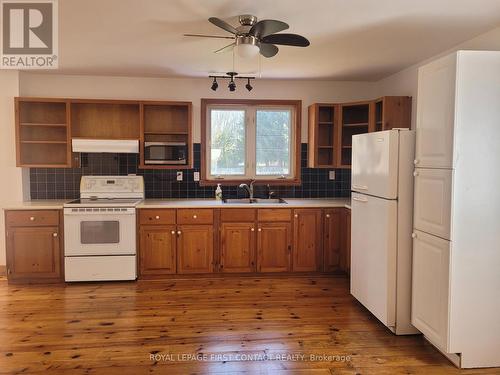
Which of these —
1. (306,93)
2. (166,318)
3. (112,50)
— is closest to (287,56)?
(306,93)

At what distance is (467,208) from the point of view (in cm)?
248

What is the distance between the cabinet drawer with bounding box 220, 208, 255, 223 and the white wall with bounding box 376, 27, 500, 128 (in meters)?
2.06

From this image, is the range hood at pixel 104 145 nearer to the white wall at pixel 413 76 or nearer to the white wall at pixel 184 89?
the white wall at pixel 184 89

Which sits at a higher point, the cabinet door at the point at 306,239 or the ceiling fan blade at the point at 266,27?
the ceiling fan blade at the point at 266,27

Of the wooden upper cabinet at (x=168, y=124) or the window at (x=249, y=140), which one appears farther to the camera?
the window at (x=249, y=140)

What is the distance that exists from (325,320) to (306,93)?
9.64 feet

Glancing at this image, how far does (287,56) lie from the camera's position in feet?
12.5

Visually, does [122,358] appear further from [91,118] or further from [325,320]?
[91,118]

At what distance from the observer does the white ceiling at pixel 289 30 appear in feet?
8.49

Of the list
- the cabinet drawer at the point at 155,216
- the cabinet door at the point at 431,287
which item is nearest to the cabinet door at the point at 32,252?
the cabinet drawer at the point at 155,216

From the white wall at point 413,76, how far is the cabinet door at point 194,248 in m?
2.62

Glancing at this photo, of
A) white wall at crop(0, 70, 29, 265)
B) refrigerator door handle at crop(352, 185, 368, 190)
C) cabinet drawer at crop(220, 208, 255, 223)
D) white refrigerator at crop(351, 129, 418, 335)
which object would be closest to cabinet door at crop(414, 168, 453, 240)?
white refrigerator at crop(351, 129, 418, 335)

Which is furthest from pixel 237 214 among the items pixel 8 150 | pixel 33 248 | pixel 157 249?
pixel 8 150

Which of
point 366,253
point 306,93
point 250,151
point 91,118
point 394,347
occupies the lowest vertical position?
point 394,347
